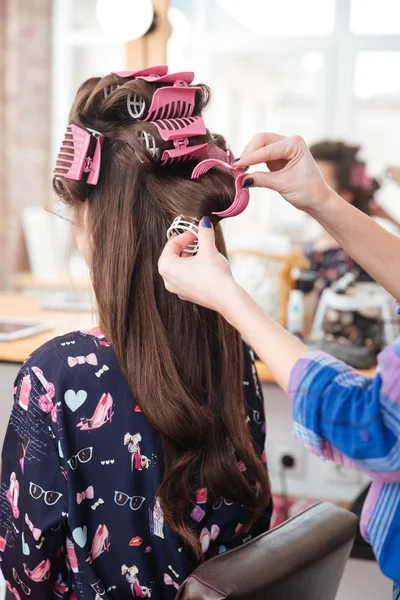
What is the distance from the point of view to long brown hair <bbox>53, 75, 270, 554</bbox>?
987 millimetres

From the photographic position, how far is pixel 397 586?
0.84m

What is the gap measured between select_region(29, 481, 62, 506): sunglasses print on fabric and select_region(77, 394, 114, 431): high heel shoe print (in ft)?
0.37

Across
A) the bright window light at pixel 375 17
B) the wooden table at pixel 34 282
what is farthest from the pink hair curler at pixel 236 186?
the bright window light at pixel 375 17

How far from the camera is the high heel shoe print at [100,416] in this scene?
0.97 metres

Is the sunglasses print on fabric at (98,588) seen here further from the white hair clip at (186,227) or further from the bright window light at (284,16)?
the bright window light at (284,16)

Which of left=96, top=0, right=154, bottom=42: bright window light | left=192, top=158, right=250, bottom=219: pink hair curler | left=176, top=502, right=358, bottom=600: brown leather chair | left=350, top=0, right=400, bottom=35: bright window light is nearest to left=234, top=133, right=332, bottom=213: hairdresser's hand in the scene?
left=192, top=158, right=250, bottom=219: pink hair curler

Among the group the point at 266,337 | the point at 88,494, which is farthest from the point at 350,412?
the point at 88,494

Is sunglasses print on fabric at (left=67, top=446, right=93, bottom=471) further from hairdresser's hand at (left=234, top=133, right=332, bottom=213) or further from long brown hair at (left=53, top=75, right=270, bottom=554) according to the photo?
hairdresser's hand at (left=234, top=133, right=332, bottom=213)

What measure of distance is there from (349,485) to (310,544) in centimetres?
179

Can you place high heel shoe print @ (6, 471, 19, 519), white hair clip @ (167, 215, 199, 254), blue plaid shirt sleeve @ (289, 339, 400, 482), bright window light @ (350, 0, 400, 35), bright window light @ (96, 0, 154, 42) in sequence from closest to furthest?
blue plaid shirt sleeve @ (289, 339, 400, 482) → white hair clip @ (167, 215, 199, 254) → high heel shoe print @ (6, 471, 19, 519) → bright window light @ (96, 0, 154, 42) → bright window light @ (350, 0, 400, 35)

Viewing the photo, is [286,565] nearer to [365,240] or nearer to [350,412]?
[350,412]

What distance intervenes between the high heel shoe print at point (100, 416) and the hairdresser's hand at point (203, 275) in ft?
0.90

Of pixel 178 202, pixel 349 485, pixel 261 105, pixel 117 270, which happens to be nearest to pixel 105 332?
pixel 117 270

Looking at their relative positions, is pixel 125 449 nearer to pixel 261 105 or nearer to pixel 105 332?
pixel 105 332
